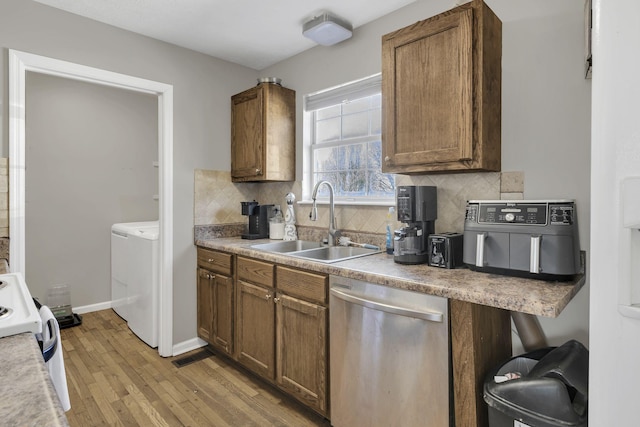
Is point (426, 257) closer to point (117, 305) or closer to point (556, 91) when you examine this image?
→ point (556, 91)

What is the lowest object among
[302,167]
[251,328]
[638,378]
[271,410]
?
[271,410]

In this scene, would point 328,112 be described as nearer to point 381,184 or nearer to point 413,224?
point 381,184

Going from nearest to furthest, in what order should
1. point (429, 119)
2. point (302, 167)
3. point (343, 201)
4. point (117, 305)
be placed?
point (429, 119) < point (343, 201) < point (302, 167) < point (117, 305)

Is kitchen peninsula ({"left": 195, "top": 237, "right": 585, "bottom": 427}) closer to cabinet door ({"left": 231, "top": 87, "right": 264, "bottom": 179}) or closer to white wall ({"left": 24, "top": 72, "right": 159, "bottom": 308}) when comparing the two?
cabinet door ({"left": 231, "top": 87, "right": 264, "bottom": 179})

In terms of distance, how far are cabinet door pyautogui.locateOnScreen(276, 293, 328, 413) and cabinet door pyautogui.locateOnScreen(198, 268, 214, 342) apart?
2.88 ft

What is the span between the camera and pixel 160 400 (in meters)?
2.15

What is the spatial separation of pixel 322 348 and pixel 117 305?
2.79 m

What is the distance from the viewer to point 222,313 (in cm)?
262

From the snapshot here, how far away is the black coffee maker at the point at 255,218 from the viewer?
298 centimetres

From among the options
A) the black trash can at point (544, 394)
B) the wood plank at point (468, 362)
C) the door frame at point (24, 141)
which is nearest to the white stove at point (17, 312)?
the door frame at point (24, 141)

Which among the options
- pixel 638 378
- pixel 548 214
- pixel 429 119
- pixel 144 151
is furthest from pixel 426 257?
pixel 144 151

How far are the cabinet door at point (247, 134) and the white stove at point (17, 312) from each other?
176 cm

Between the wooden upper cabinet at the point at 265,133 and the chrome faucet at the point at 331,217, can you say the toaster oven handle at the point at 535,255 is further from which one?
the wooden upper cabinet at the point at 265,133

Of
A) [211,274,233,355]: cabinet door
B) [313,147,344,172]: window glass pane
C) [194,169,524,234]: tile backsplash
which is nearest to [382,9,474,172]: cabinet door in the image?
[194,169,524,234]: tile backsplash
